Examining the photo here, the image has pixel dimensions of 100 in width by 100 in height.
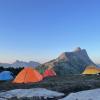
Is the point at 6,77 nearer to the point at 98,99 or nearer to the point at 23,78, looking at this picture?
the point at 23,78

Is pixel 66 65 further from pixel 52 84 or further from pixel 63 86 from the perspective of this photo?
pixel 63 86

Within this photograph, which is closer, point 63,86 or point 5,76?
point 63,86

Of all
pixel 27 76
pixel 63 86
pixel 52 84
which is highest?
pixel 27 76

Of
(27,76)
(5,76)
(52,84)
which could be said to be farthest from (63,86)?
(5,76)

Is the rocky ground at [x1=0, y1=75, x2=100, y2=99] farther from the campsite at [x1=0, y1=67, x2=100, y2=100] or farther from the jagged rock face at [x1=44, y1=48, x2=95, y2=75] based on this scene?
the jagged rock face at [x1=44, y1=48, x2=95, y2=75]

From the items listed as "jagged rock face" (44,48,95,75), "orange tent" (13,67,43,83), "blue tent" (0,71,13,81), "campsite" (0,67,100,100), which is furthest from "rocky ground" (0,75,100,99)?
Result: "jagged rock face" (44,48,95,75)

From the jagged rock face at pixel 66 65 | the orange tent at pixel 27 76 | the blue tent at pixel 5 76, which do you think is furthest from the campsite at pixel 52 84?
the jagged rock face at pixel 66 65

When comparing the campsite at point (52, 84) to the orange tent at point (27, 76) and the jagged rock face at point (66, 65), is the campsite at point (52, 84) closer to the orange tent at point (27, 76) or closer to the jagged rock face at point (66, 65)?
the orange tent at point (27, 76)

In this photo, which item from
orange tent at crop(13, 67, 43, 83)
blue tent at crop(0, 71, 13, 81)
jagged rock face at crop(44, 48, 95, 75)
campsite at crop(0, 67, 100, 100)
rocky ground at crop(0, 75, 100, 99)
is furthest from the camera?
jagged rock face at crop(44, 48, 95, 75)

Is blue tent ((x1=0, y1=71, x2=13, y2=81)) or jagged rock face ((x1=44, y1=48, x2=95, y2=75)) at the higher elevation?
jagged rock face ((x1=44, y1=48, x2=95, y2=75))

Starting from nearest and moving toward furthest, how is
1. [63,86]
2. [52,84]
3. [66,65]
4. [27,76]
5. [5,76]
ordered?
[63,86] → [52,84] → [27,76] → [5,76] → [66,65]

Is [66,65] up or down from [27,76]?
up

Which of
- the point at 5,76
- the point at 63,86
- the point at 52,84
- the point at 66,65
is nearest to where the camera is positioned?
the point at 63,86

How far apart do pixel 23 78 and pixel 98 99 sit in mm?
24032
